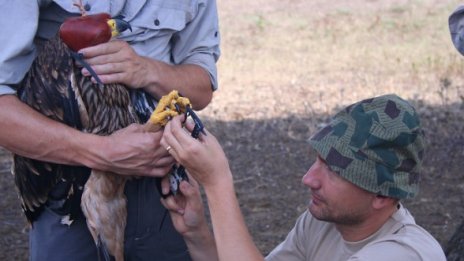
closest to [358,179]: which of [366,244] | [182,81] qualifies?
[366,244]

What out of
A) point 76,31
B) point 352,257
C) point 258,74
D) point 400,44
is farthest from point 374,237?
point 400,44

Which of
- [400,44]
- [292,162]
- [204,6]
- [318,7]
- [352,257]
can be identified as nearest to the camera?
[352,257]

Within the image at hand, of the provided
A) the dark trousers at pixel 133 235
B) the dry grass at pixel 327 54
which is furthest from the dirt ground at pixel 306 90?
the dark trousers at pixel 133 235

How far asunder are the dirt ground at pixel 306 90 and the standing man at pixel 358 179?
9.92 ft

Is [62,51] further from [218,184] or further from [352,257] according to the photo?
[352,257]

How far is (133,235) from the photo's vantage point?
3600 mm

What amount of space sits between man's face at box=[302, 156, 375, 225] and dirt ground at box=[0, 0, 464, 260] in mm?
3021

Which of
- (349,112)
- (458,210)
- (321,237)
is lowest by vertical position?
(458,210)

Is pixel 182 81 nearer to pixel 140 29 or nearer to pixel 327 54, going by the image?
pixel 140 29

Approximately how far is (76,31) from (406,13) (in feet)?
39.5

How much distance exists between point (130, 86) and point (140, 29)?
0.76 feet

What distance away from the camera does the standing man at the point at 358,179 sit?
297 centimetres

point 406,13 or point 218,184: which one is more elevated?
point 218,184

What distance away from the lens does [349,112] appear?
120 inches
